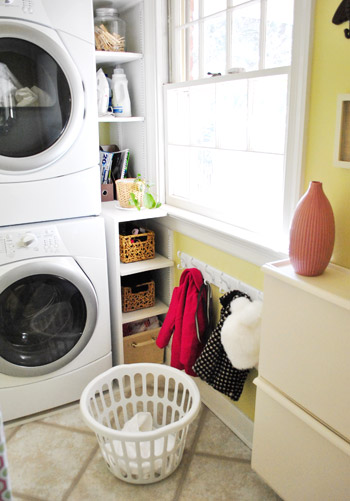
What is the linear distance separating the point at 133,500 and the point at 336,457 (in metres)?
0.82

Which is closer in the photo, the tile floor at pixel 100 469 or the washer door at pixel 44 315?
the tile floor at pixel 100 469

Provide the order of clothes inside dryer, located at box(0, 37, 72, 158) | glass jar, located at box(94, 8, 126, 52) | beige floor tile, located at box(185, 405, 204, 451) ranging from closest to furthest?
clothes inside dryer, located at box(0, 37, 72, 158)
beige floor tile, located at box(185, 405, 204, 451)
glass jar, located at box(94, 8, 126, 52)

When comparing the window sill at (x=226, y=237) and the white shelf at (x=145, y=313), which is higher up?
the window sill at (x=226, y=237)

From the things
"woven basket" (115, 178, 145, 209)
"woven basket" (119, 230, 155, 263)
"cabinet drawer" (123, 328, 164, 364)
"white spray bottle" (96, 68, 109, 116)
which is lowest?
"cabinet drawer" (123, 328, 164, 364)

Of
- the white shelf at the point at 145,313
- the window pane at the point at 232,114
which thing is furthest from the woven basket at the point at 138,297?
the window pane at the point at 232,114

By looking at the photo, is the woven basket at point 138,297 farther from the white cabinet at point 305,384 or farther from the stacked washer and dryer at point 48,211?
the white cabinet at point 305,384

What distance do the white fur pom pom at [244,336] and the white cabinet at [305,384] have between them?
153 millimetres

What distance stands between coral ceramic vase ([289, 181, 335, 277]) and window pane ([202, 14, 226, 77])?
901mm

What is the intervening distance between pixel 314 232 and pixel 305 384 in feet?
1.51

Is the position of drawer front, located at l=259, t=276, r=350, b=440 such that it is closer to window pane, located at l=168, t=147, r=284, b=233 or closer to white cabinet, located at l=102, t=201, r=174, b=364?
window pane, located at l=168, t=147, r=284, b=233

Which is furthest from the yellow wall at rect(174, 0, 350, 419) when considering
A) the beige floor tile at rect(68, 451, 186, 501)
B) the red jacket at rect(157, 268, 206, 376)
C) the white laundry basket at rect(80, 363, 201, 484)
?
the beige floor tile at rect(68, 451, 186, 501)

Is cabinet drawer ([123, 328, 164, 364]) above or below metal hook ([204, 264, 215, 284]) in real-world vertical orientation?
below

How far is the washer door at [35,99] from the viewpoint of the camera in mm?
1804

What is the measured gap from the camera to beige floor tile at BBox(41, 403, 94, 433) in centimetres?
215
